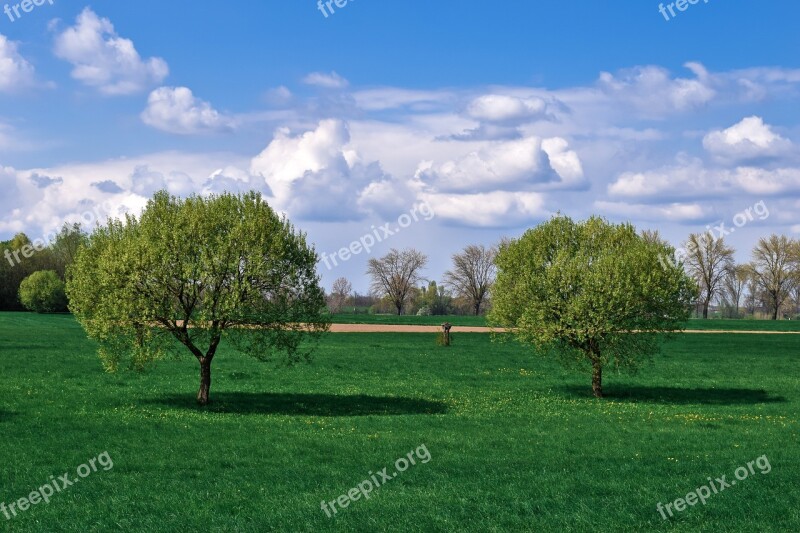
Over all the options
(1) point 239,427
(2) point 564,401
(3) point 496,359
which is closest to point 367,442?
(1) point 239,427

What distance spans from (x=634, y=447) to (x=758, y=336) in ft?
256

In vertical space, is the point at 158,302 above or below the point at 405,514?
above

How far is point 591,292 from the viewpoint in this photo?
40.2m

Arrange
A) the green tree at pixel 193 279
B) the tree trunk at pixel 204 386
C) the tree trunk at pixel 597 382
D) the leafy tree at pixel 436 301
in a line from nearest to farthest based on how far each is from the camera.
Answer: the green tree at pixel 193 279 < the tree trunk at pixel 204 386 < the tree trunk at pixel 597 382 < the leafy tree at pixel 436 301

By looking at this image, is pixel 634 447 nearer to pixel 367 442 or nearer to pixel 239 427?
pixel 367 442

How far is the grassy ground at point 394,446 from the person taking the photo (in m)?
19.0

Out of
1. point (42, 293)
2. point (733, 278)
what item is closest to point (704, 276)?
point (733, 278)

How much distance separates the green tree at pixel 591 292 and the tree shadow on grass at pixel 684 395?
1728 millimetres

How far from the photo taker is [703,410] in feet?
128

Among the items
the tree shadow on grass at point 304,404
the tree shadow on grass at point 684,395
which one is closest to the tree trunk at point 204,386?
the tree shadow on grass at point 304,404

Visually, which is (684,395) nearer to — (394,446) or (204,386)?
(394,446)

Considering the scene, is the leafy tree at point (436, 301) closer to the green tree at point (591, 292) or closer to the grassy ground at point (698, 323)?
the grassy ground at point (698, 323)

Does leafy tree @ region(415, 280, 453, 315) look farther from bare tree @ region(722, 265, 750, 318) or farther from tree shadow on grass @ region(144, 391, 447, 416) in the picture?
tree shadow on grass @ region(144, 391, 447, 416)

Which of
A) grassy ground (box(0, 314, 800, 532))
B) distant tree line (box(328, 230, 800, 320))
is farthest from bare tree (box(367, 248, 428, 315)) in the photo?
grassy ground (box(0, 314, 800, 532))
